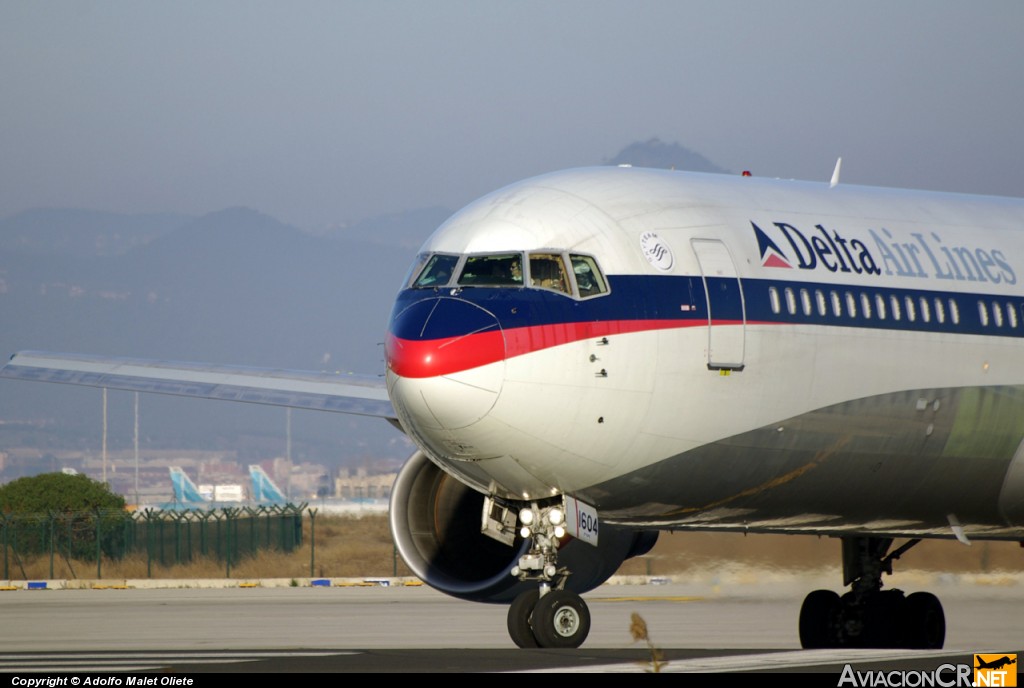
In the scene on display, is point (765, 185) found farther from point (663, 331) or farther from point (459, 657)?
point (459, 657)

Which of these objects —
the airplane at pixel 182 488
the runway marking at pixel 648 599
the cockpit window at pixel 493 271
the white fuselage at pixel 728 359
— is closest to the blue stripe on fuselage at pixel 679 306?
the white fuselage at pixel 728 359

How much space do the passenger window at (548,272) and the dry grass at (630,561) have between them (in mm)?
8641

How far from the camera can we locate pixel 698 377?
15203 millimetres

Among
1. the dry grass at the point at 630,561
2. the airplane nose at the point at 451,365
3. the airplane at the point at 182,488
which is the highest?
the airplane nose at the point at 451,365

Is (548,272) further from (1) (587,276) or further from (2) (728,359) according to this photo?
(2) (728,359)

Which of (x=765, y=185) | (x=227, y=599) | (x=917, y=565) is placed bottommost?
(x=227, y=599)

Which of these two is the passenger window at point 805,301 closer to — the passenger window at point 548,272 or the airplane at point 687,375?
the airplane at point 687,375

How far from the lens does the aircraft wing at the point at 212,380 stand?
1970cm

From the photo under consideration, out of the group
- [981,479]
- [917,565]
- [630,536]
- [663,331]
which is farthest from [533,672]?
[917,565]

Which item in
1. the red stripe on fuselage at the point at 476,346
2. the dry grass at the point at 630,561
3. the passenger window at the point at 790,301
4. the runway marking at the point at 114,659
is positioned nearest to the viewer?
the red stripe on fuselage at the point at 476,346

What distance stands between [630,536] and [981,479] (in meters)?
3.51

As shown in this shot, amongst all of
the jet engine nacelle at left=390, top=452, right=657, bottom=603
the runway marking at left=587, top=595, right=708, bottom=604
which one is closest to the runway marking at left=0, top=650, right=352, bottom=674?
the jet engine nacelle at left=390, top=452, right=657, bottom=603

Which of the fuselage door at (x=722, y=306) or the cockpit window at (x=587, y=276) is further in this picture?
the fuselage door at (x=722, y=306)

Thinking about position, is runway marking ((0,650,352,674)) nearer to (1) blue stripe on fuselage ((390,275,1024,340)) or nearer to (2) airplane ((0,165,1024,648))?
(2) airplane ((0,165,1024,648))
